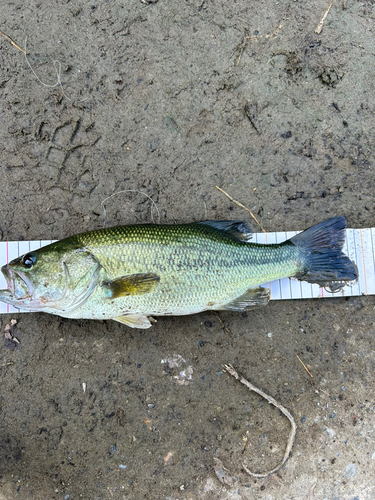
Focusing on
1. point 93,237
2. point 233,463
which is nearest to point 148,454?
point 233,463

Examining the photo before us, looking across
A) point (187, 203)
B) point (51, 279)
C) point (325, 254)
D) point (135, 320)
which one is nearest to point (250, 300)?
point (325, 254)

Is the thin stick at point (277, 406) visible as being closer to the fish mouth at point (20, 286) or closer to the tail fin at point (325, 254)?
the tail fin at point (325, 254)

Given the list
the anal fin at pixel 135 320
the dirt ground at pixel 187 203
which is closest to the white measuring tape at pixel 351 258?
the dirt ground at pixel 187 203

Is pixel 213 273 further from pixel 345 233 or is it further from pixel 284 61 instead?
pixel 284 61

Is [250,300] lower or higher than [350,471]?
higher

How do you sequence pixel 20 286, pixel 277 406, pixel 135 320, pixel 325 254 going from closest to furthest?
pixel 20 286
pixel 135 320
pixel 325 254
pixel 277 406

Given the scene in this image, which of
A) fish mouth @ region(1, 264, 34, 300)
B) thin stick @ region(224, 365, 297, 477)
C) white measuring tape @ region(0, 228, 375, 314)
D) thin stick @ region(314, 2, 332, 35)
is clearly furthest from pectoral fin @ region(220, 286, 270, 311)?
thin stick @ region(314, 2, 332, 35)

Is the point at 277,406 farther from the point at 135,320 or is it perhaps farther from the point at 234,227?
the point at 234,227
